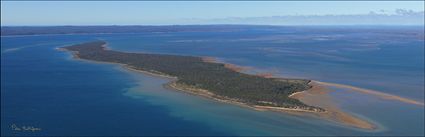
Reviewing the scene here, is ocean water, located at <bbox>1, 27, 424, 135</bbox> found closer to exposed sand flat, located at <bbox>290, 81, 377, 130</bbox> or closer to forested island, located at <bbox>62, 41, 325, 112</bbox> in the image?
exposed sand flat, located at <bbox>290, 81, 377, 130</bbox>

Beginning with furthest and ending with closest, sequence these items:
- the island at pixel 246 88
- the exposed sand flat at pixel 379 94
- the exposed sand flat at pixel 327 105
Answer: the exposed sand flat at pixel 379 94
the island at pixel 246 88
the exposed sand flat at pixel 327 105

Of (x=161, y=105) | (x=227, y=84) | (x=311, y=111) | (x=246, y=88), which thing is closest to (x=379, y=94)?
(x=311, y=111)

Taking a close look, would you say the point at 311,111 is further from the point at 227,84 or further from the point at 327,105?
the point at 227,84

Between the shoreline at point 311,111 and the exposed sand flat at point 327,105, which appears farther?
the shoreline at point 311,111

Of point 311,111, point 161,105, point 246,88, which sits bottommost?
point 161,105

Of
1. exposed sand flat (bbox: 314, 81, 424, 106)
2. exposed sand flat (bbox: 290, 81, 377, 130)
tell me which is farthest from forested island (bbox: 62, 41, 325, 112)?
exposed sand flat (bbox: 314, 81, 424, 106)

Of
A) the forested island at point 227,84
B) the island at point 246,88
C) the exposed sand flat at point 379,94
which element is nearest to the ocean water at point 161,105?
the exposed sand flat at point 379,94

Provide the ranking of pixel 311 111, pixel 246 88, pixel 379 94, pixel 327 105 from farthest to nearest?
pixel 246 88 < pixel 379 94 < pixel 327 105 < pixel 311 111

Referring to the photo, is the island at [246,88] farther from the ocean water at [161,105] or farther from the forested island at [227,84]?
the ocean water at [161,105]
